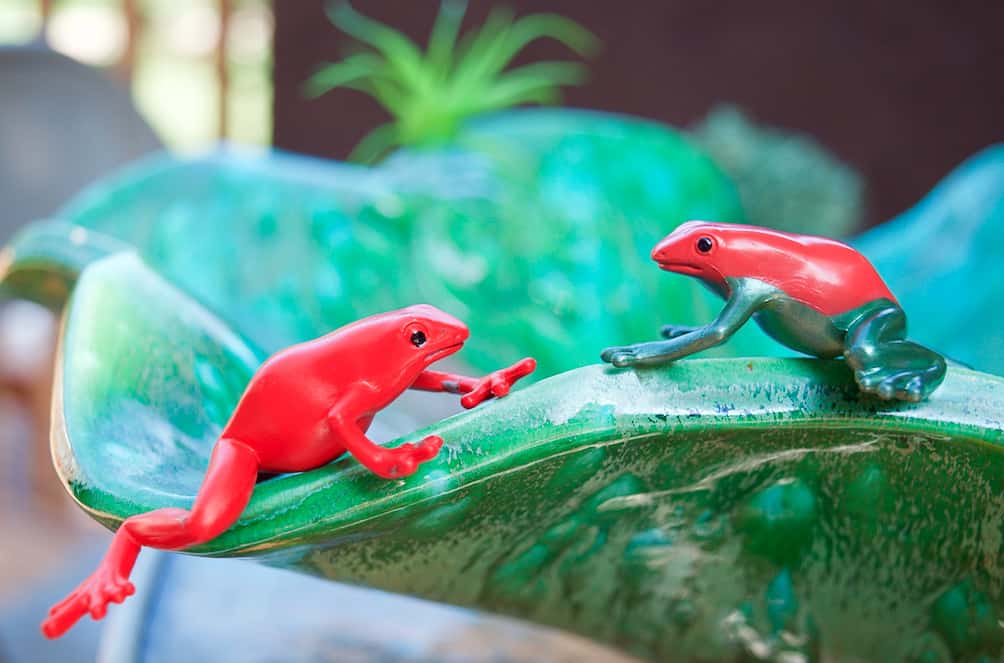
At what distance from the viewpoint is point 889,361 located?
0.25m

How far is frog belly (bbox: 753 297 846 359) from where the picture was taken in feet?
0.87

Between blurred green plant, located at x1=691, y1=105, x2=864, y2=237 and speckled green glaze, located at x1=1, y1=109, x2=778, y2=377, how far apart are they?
10.2 inches

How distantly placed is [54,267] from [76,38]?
1908mm

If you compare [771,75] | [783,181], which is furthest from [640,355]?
[771,75]

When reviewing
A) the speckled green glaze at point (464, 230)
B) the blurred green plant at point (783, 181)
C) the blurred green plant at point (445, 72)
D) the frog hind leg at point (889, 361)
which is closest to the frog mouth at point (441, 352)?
the frog hind leg at point (889, 361)

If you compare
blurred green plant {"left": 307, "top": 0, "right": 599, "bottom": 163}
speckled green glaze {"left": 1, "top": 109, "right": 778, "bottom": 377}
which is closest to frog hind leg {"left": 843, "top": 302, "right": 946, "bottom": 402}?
speckled green glaze {"left": 1, "top": 109, "right": 778, "bottom": 377}

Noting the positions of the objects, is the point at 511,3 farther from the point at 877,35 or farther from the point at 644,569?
the point at 644,569

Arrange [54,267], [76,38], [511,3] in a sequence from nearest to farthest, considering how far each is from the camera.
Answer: [54,267] → [511,3] → [76,38]

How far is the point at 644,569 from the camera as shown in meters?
0.31

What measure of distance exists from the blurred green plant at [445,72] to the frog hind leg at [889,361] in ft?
2.70

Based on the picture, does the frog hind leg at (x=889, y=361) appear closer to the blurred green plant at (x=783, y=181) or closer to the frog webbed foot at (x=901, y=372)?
the frog webbed foot at (x=901, y=372)

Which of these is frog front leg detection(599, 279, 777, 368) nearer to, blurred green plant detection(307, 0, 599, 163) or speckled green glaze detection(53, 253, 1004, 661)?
speckled green glaze detection(53, 253, 1004, 661)

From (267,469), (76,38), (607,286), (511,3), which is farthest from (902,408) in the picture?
(76,38)

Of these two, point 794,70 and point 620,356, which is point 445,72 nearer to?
point 794,70
